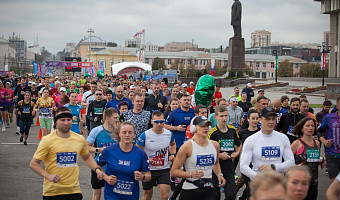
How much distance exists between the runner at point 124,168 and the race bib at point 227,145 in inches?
73.6

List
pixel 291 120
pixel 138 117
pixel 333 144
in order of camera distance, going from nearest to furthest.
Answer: pixel 333 144 → pixel 138 117 → pixel 291 120

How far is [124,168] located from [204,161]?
101 centimetres

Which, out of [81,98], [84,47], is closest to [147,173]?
[81,98]

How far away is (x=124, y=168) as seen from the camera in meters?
4.93

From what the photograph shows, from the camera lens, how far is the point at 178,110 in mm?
8102

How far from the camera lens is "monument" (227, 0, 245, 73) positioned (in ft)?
165

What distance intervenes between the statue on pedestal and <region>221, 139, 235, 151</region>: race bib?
45606mm

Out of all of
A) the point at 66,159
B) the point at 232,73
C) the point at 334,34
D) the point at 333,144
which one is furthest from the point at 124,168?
the point at 334,34

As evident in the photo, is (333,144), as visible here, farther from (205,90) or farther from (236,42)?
(236,42)

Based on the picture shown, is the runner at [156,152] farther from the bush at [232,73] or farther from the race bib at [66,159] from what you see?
the bush at [232,73]

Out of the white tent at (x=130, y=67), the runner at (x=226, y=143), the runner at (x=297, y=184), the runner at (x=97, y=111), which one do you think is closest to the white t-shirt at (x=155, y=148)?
the runner at (x=226, y=143)

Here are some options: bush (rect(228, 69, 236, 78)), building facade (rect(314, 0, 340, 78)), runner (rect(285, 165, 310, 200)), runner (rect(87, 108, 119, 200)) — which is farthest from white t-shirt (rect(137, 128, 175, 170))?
building facade (rect(314, 0, 340, 78))

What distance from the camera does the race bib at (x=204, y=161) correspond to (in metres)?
5.09

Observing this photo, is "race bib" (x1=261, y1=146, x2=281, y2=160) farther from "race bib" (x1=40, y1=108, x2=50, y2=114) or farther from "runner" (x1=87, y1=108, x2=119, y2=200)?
"race bib" (x1=40, y1=108, x2=50, y2=114)
